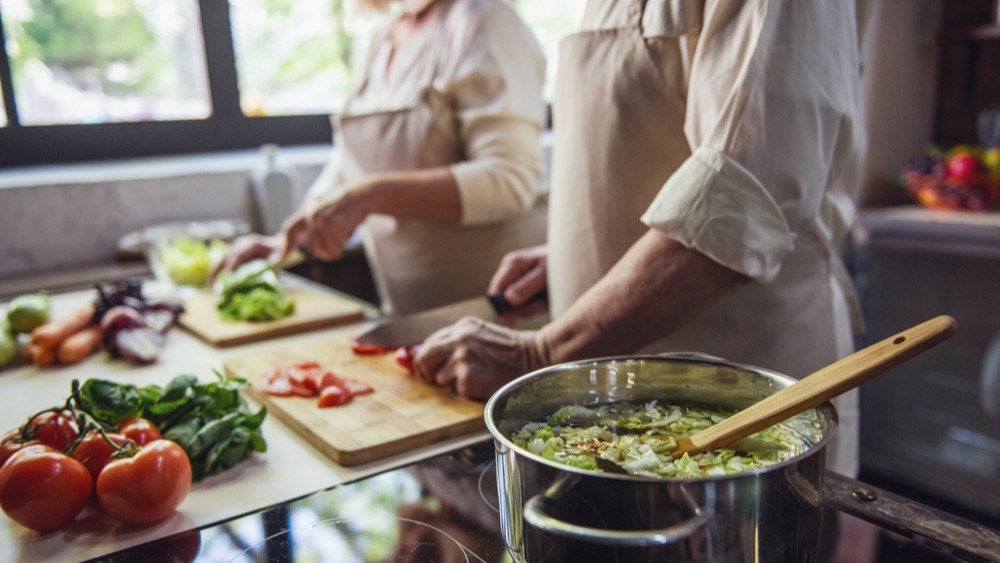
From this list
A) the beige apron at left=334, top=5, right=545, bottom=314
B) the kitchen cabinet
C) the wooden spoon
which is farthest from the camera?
the kitchen cabinet

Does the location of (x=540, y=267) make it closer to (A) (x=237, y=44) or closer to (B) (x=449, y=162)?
(B) (x=449, y=162)

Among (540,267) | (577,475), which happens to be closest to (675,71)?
(540,267)

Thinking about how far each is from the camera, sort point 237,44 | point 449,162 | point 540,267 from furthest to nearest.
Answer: point 237,44 → point 449,162 → point 540,267

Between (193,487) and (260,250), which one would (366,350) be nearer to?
(193,487)

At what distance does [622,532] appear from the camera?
523mm

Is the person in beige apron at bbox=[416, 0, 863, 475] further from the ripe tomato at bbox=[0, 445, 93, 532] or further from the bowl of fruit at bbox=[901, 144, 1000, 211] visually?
the bowl of fruit at bbox=[901, 144, 1000, 211]

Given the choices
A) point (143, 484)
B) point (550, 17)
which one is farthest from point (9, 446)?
point (550, 17)

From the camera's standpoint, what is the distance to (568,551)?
0.56m

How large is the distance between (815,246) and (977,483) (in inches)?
72.0

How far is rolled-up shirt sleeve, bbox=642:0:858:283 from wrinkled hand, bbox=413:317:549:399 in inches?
11.4

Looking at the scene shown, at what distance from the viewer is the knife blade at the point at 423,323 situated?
135 centimetres

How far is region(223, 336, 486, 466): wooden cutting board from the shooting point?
104cm

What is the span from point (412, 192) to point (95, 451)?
898mm

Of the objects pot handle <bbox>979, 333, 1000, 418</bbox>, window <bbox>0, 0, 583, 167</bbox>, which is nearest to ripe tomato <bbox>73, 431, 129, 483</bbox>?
window <bbox>0, 0, 583, 167</bbox>
